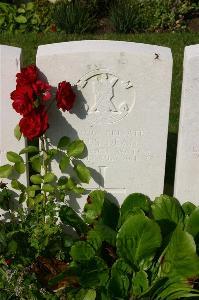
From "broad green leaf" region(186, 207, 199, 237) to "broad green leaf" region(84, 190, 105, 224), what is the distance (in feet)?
1.88

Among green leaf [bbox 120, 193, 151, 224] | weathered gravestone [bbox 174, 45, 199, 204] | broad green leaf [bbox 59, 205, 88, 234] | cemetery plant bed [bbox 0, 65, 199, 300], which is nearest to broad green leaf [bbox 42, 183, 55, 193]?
cemetery plant bed [bbox 0, 65, 199, 300]

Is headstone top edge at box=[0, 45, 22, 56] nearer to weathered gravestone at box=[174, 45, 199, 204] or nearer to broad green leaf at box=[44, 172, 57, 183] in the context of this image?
broad green leaf at box=[44, 172, 57, 183]

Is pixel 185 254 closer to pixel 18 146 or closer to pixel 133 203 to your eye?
pixel 133 203

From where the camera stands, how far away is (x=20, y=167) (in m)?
3.73

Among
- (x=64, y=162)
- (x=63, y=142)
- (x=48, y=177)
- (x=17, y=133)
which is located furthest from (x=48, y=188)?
(x=17, y=133)

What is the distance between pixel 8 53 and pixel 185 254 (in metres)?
1.57

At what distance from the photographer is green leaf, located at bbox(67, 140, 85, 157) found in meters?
3.67

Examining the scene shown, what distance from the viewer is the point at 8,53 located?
3.43 m

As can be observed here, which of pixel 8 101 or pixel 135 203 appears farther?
pixel 135 203

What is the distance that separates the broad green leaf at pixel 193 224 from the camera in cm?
359

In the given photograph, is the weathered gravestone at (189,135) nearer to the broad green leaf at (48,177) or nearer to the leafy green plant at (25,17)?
the broad green leaf at (48,177)

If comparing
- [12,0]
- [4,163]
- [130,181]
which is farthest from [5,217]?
[12,0]

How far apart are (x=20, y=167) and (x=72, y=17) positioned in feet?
12.2

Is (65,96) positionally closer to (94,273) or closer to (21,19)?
(94,273)
